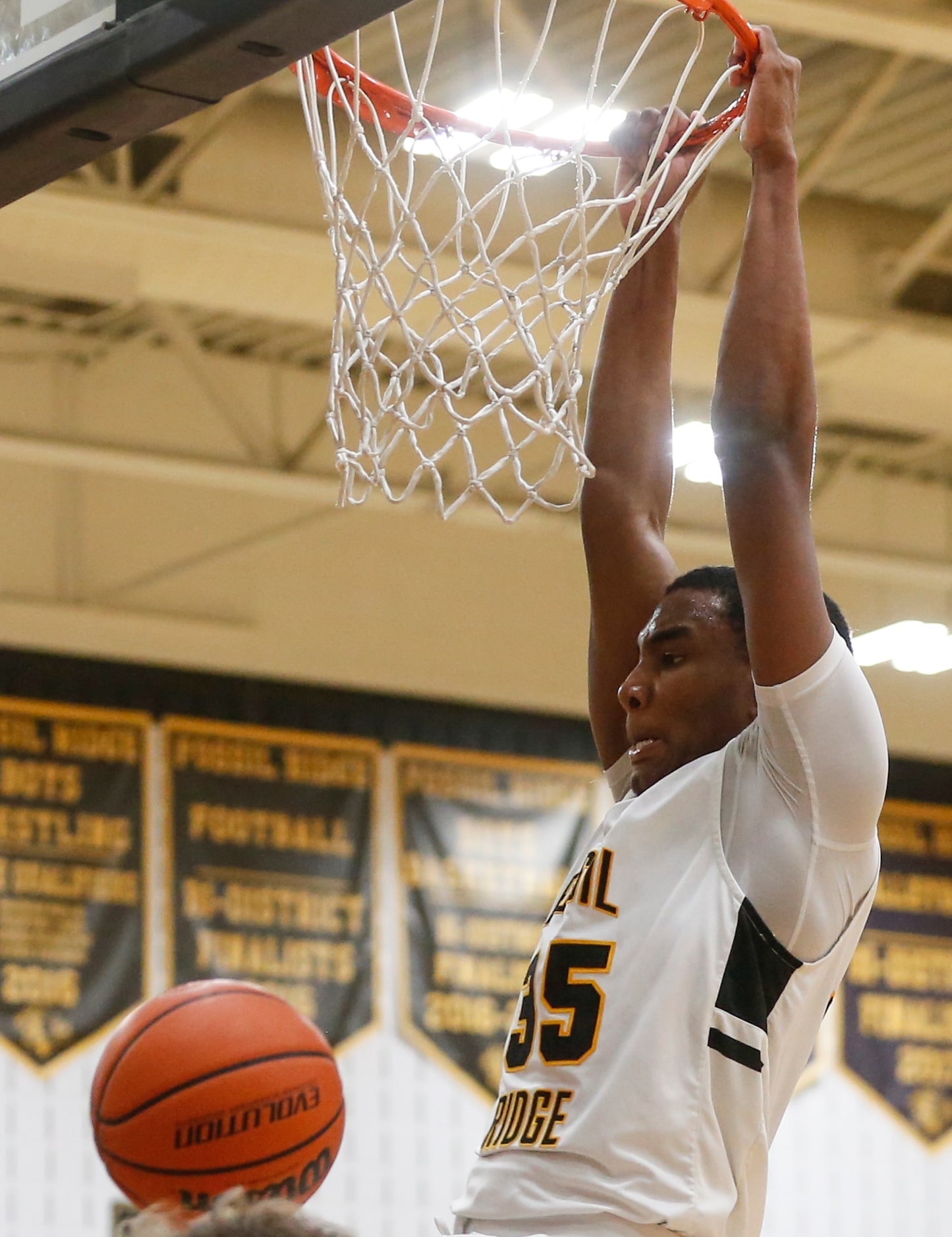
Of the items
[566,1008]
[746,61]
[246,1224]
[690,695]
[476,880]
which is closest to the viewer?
[246,1224]

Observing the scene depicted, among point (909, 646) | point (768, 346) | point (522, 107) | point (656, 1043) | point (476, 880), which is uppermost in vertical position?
point (522, 107)

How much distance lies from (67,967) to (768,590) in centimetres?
643

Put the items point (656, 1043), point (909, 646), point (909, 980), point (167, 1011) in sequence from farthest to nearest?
point (909, 980) → point (909, 646) → point (167, 1011) → point (656, 1043)

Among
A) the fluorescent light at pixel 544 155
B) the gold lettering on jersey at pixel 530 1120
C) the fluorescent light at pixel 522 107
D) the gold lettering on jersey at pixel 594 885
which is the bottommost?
the gold lettering on jersey at pixel 530 1120

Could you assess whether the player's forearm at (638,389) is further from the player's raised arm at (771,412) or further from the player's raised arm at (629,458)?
the player's raised arm at (771,412)

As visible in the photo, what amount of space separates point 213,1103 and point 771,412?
78.0 inches

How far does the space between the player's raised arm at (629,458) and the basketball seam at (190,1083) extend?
51.6 inches

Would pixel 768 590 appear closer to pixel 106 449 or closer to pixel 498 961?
pixel 106 449

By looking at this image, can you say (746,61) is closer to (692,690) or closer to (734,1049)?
(692,690)

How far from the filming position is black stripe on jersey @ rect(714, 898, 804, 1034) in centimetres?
256

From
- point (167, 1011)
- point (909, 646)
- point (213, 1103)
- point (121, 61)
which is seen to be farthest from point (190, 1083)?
point (909, 646)

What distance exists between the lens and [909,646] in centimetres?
973

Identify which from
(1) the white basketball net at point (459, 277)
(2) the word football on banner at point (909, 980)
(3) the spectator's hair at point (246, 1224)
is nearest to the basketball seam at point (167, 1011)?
(1) the white basketball net at point (459, 277)

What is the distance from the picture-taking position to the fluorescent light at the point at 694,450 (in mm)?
8203
